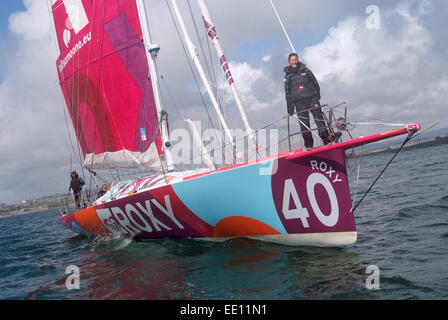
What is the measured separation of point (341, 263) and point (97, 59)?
7.45 meters

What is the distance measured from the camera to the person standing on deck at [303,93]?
5375 mm

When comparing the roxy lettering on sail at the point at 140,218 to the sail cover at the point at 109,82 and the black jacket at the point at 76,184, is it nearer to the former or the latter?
the sail cover at the point at 109,82

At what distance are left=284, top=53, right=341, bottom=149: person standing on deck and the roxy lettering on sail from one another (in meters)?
2.50

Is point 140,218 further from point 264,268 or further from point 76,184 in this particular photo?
point 76,184

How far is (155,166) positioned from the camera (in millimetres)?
8578

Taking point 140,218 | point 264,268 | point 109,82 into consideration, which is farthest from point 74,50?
point 264,268

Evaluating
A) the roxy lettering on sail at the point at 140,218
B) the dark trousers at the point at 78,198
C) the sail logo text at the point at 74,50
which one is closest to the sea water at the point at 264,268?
the roxy lettering on sail at the point at 140,218

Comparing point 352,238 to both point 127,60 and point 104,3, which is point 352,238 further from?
point 104,3

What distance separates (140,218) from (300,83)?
3.80m

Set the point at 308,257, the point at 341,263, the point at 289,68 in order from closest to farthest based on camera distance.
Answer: the point at 341,263
the point at 308,257
the point at 289,68

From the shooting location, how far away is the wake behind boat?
510 centimetres

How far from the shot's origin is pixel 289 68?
5.53 meters

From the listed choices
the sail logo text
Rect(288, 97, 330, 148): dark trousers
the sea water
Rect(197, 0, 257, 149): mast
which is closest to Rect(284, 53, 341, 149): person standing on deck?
Rect(288, 97, 330, 148): dark trousers
